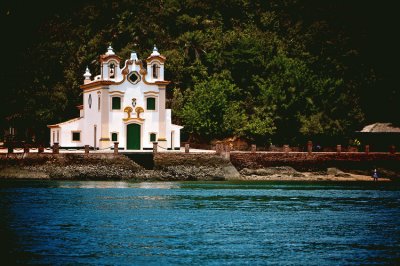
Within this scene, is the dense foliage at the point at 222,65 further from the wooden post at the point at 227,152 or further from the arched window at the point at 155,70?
the wooden post at the point at 227,152

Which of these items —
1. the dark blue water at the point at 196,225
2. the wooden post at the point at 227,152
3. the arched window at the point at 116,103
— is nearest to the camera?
the dark blue water at the point at 196,225

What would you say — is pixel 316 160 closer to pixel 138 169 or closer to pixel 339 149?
pixel 339 149

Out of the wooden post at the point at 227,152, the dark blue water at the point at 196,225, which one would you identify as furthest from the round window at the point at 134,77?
the dark blue water at the point at 196,225

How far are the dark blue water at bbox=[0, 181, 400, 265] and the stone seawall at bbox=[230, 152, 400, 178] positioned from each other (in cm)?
1112

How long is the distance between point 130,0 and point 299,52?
1725 centimetres

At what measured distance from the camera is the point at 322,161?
87875 millimetres

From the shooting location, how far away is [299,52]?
104438 mm

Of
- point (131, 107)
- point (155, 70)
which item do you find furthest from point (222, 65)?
point (131, 107)

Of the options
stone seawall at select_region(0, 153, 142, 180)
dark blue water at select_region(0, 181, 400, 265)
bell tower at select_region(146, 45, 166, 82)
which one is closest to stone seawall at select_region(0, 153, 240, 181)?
stone seawall at select_region(0, 153, 142, 180)

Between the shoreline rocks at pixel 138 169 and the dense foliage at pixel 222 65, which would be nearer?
the shoreline rocks at pixel 138 169

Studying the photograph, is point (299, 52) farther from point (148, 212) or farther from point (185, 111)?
point (148, 212)

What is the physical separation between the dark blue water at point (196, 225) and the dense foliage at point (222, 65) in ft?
66.9

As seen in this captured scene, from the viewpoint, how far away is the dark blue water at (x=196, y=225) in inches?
1638

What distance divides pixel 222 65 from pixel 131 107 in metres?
13.6
